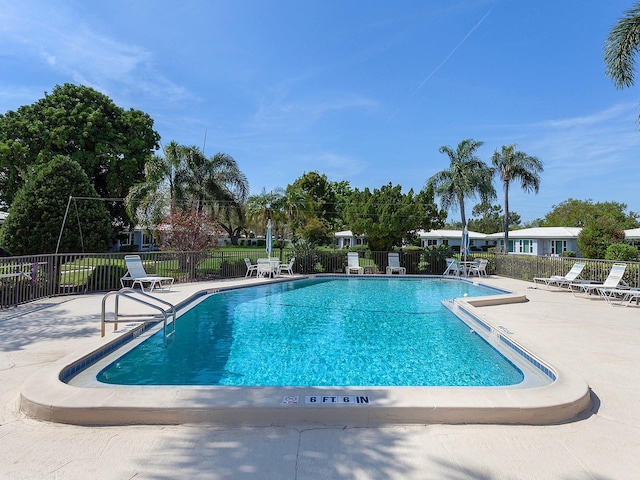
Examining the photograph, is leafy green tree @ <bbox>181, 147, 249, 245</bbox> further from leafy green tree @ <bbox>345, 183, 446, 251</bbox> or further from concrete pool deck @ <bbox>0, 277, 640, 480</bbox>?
concrete pool deck @ <bbox>0, 277, 640, 480</bbox>

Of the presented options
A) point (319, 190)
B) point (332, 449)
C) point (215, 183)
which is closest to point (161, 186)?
point (215, 183)

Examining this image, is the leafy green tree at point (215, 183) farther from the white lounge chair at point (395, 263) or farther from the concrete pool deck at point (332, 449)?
the concrete pool deck at point (332, 449)

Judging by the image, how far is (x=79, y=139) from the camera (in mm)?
23594

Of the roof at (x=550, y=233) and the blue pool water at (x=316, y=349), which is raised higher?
the roof at (x=550, y=233)

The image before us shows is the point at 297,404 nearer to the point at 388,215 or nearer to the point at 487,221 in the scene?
the point at 388,215

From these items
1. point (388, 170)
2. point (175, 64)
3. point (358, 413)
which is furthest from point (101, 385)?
point (388, 170)

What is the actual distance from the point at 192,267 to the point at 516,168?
28680mm

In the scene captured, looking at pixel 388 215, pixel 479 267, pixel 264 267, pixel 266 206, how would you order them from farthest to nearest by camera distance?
1. pixel 266 206
2. pixel 388 215
3. pixel 479 267
4. pixel 264 267

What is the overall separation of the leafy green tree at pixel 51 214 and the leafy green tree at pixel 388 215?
13199 mm

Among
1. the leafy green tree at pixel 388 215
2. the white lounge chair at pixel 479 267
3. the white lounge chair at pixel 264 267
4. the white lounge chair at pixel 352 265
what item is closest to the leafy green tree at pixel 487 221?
the leafy green tree at pixel 388 215

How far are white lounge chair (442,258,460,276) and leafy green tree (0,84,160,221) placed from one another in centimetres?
2184

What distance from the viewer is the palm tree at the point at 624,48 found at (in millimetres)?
10984

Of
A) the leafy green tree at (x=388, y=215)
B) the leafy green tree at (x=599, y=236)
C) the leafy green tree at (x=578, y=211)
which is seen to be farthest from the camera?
the leafy green tree at (x=578, y=211)

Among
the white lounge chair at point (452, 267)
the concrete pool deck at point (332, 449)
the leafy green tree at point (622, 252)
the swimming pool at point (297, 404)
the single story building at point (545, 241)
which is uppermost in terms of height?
the single story building at point (545, 241)
